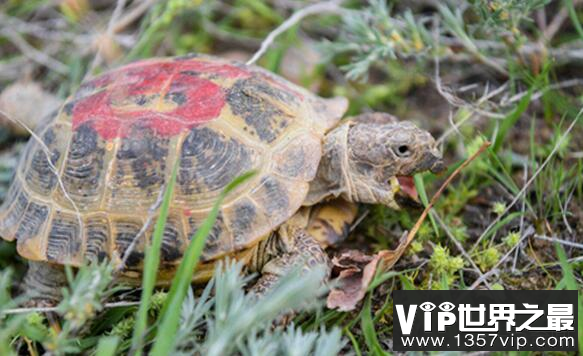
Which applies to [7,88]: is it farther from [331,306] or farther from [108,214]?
[331,306]

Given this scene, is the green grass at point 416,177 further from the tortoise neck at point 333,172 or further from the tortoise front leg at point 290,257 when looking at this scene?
the tortoise neck at point 333,172

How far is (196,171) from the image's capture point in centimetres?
280

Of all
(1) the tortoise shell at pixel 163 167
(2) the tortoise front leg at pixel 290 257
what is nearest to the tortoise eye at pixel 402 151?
(1) the tortoise shell at pixel 163 167

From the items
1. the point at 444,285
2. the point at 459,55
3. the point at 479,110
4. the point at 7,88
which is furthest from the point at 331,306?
the point at 7,88

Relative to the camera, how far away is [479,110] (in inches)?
130

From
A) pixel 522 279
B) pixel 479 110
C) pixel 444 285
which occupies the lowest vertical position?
pixel 522 279

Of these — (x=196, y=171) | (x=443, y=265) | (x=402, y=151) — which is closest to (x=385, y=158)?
(x=402, y=151)

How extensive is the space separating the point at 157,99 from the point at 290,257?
95 centimetres

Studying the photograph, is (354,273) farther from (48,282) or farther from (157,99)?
(48,282)

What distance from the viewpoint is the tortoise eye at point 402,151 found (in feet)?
9.61

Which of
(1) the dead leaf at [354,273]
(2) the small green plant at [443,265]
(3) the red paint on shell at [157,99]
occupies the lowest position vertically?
(2) the small green plant at [443,265]

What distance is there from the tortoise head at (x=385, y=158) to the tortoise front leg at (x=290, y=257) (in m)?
0.34

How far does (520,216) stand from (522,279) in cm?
35

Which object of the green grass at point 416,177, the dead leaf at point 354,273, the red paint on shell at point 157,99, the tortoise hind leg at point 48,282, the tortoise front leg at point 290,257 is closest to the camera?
the green grass at point 416,177
